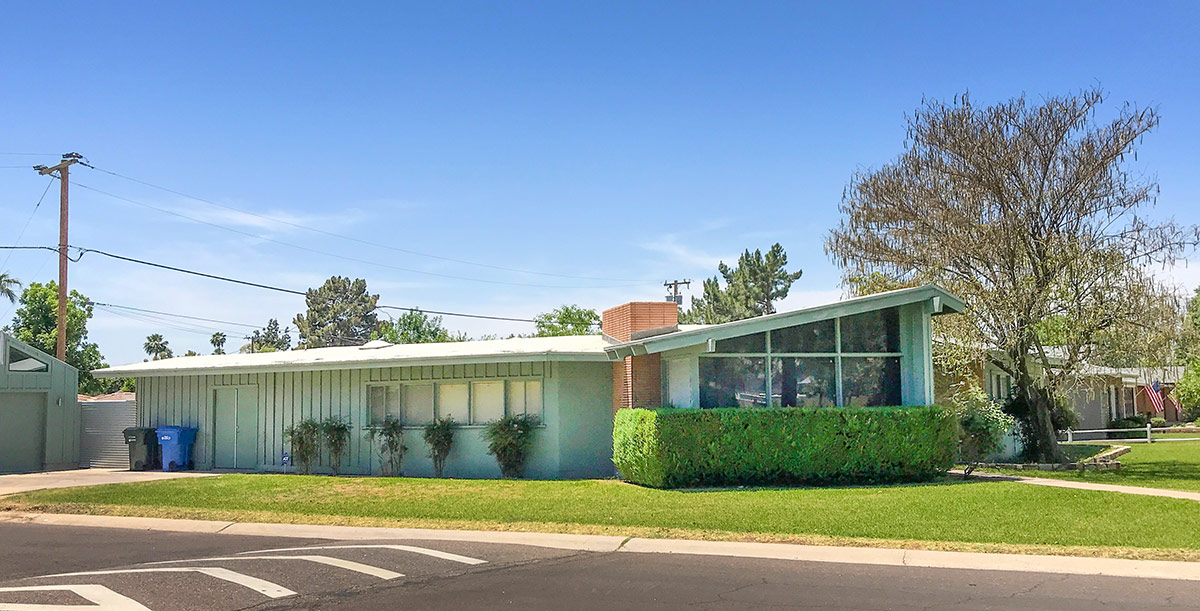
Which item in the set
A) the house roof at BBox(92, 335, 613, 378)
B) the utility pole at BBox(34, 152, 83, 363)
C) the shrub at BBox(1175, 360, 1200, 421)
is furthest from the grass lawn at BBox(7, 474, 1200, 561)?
the shrub at BBox(1175, 360, 1200, 421)

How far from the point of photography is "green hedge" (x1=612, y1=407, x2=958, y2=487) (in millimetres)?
16828

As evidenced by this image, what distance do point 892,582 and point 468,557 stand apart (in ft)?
14.4

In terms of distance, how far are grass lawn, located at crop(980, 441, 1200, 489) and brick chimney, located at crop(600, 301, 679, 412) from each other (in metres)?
7.55

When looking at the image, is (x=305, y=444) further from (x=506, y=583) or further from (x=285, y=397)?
(x=506, y=583)

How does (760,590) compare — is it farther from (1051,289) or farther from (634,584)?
(1051,289)

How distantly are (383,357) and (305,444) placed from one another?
2.84 m

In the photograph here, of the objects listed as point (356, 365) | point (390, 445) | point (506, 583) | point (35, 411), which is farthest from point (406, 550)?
point (35, 411)

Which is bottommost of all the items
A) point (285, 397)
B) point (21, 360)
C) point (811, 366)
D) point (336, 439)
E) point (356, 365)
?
point (336, 439)

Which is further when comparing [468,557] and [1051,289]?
[1051,289]

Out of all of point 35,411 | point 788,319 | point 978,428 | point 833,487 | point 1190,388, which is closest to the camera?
point 833,487

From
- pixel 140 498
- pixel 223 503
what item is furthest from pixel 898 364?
pixel 140 498

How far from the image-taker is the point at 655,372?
18656 mm

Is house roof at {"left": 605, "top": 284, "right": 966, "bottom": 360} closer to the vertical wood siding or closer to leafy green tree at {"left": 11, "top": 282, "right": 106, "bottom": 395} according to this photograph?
the vertical wood siding

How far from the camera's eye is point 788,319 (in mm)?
17625
